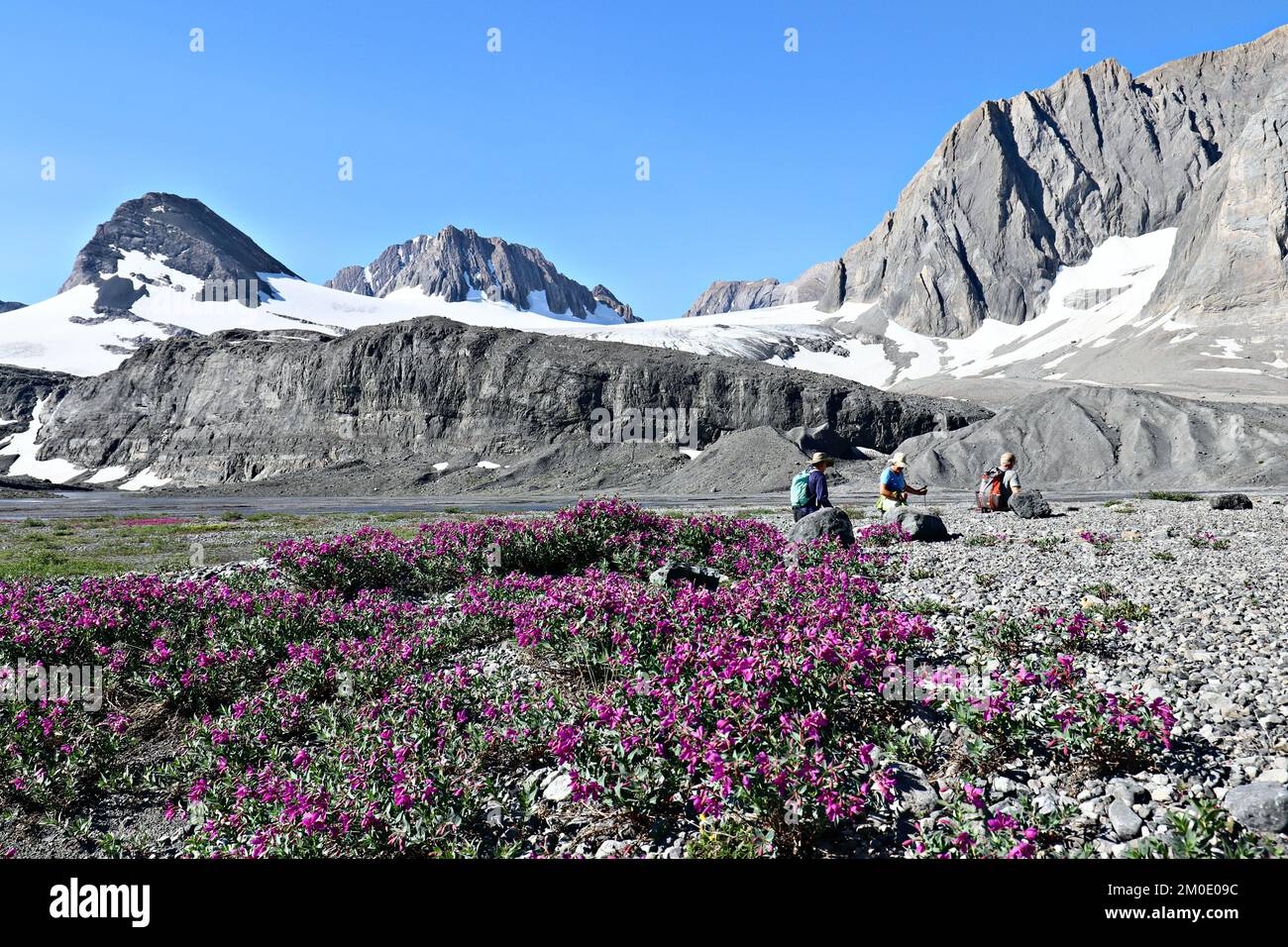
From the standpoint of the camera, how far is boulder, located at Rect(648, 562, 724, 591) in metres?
11.4

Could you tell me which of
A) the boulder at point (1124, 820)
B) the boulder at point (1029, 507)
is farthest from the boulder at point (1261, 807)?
the boulder at point (1029, 507)

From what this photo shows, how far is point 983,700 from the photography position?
5.71 meters

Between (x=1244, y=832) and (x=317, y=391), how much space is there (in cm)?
10045

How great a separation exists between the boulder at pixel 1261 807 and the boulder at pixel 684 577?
749cm

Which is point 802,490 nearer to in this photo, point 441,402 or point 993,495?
point 993,495

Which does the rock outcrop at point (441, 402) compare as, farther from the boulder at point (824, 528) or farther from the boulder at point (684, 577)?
the boulder at point (684, 577)

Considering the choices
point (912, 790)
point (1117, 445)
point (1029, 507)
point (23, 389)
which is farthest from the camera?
point (23, 389)

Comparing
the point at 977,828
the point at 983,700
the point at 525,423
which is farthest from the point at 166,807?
the point at 525,423

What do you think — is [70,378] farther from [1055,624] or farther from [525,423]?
[1055,624]

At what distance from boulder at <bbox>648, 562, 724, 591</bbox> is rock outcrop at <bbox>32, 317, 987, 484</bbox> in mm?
65496

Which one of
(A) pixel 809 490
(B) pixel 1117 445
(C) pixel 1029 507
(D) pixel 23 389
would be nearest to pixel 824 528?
(A) pixel 809 490

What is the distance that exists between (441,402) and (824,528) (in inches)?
3177

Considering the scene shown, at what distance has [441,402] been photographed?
89.2 m

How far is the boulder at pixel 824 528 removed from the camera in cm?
1440
